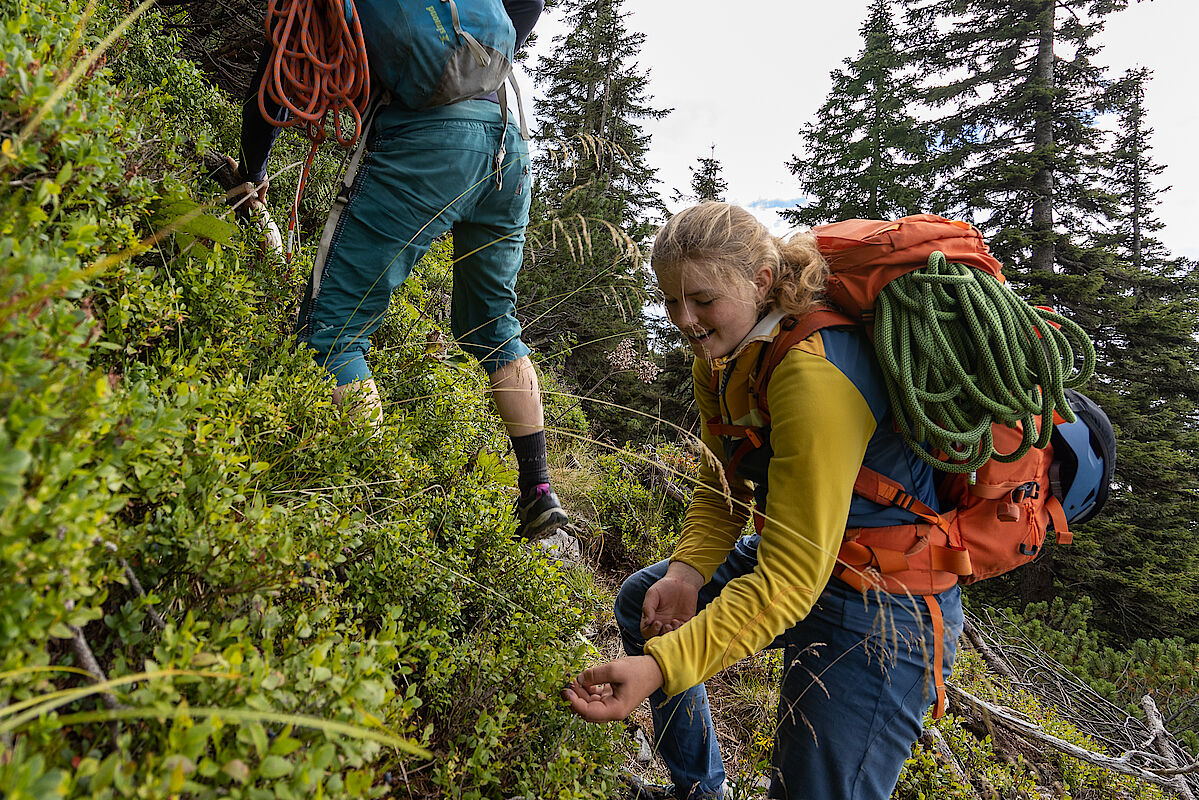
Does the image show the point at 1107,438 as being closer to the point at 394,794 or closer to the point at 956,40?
the point at 394,794

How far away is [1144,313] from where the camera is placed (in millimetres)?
13688

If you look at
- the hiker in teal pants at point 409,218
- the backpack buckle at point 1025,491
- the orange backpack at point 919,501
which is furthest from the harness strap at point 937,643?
the hiker in teal pants at point 409,218

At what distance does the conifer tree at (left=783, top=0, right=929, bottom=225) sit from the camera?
17844 mm

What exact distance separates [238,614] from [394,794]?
2.03 feet

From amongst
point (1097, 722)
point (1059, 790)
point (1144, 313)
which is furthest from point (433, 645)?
point (1144, 313)

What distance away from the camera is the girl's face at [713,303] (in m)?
2.04

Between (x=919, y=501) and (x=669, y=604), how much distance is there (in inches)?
38.4

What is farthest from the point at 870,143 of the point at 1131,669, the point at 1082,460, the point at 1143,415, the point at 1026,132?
the point at 1082,460

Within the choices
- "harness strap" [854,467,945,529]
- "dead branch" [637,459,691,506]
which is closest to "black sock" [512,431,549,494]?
"harness strap" [854,467,945,529]

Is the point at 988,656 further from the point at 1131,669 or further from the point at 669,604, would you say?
the point at 669,604

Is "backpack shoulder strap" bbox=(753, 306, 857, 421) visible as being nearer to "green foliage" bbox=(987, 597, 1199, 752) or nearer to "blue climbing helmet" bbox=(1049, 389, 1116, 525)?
"blue climbing helmet" bbox=(1049, 389, 1116, 525)

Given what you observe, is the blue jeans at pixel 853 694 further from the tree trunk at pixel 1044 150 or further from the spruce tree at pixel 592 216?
the tree trunk at pixel 1044 150

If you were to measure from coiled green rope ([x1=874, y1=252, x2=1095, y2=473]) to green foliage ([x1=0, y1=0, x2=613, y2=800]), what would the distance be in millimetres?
1365

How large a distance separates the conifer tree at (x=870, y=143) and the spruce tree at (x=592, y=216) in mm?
5345
